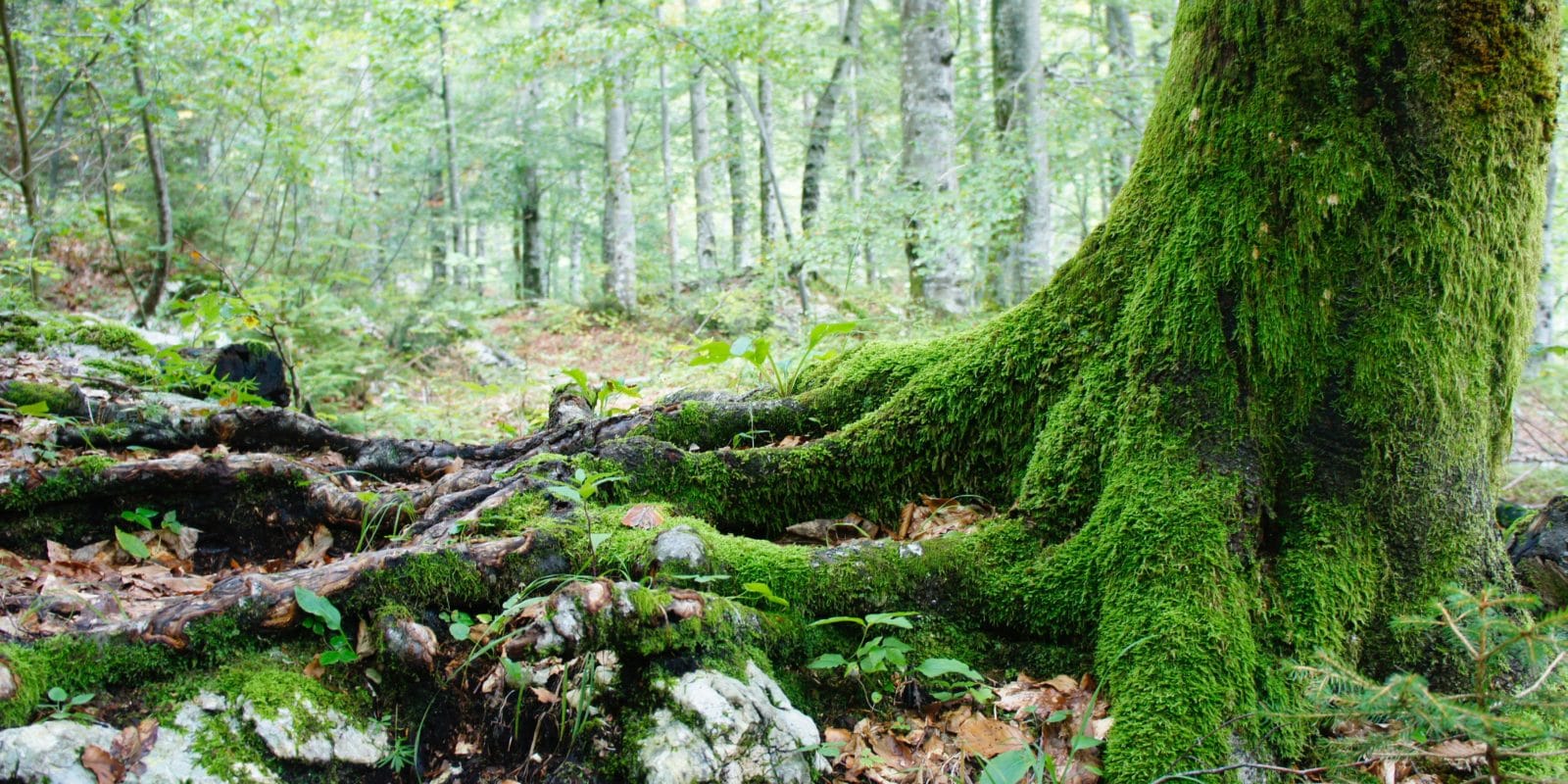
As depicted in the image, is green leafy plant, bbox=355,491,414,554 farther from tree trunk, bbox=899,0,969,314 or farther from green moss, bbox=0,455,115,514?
tree trunk, bbox=899,0,969,314

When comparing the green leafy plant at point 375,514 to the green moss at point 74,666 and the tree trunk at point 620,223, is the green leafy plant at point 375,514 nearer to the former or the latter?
the green moss at point 74,666

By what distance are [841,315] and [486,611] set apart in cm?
741

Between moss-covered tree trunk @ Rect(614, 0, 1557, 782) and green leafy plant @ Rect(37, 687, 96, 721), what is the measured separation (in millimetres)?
2645

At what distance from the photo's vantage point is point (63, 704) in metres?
1.93

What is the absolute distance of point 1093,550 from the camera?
110 inches

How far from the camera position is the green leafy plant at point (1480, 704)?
5.45ft

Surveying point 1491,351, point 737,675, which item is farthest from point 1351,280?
point 737,675

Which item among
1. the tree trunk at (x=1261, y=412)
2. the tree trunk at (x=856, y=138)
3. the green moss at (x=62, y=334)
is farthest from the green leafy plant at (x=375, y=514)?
the tree trunk at (x=856, y=138)

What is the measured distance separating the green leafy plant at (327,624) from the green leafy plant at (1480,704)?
8.48 feet

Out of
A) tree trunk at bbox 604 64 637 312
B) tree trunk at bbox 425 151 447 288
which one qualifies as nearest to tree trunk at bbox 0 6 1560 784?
tree trunk at bbox 604 64 637 312

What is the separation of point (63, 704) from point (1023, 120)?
10270 mm

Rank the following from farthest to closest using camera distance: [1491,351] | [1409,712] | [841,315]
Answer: [841,315] < [1491,351] < [1409,712]

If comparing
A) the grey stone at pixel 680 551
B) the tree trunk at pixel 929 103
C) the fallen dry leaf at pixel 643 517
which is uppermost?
the tree trunk at pixel 929 103

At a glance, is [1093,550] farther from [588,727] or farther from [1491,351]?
[588,727]
